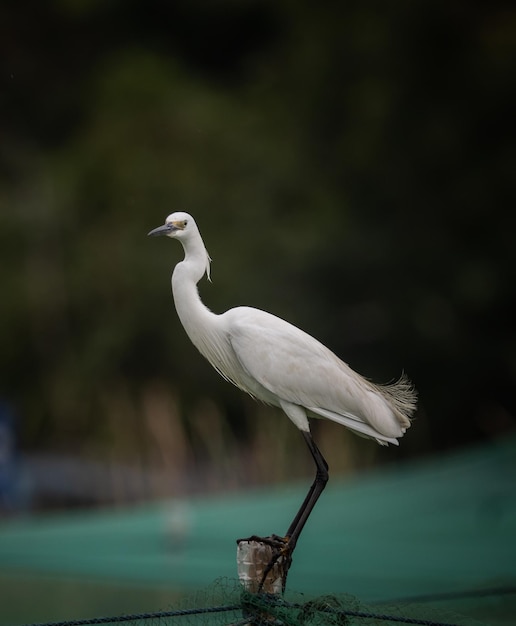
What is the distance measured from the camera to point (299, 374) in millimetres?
2807

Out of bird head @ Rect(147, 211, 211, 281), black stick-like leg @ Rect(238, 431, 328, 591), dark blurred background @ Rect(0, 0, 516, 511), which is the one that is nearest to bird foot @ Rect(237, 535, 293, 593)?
black stick-like leg @ Rect(238, 431, 328, 591)

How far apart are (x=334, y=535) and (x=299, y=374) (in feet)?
8.82

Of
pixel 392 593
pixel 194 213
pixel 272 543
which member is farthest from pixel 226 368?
pixel 194 213

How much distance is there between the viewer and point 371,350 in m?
9.60

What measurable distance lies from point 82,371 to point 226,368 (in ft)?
22.5

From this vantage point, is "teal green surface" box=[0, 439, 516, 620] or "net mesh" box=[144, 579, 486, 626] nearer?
"net mesh" box=[144, 579, 486, 626]

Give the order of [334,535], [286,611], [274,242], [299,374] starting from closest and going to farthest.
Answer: [286,611] → [299,374] → [334,535] → [274,242]

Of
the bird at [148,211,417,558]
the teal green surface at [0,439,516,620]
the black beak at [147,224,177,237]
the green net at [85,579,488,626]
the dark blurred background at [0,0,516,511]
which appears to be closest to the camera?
the green net at [85,579,488,626]

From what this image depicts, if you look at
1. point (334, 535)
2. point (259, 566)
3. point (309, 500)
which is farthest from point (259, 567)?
point (334, 535)

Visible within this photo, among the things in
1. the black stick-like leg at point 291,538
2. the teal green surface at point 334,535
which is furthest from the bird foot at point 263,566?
the teal green surface at point 334,535

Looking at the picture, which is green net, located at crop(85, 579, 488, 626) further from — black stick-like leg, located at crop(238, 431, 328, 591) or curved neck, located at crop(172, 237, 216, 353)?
curved neck, located at crop(172, 237, 216, 353)

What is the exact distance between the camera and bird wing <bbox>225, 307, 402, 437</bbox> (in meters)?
2.80

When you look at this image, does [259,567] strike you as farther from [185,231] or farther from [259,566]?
[185,231]

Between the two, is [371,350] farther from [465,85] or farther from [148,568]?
[148,568]
